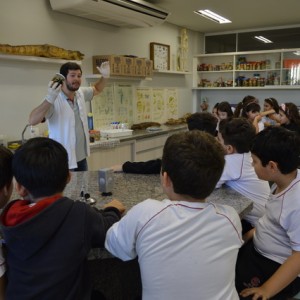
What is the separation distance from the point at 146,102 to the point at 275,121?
1974mm

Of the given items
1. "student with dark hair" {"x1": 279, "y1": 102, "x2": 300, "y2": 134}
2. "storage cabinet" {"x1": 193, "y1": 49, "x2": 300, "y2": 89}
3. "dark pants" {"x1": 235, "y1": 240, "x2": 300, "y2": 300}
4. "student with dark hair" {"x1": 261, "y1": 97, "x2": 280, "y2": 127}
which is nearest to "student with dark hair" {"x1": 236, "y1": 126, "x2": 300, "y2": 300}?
"dark pants" {"x1": 235, "y1": 240, "x2": 300, "y2": 300}

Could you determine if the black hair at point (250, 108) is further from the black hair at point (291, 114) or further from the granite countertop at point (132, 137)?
the granite countertop at point (132, 137)

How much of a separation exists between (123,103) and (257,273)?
3.73 meters

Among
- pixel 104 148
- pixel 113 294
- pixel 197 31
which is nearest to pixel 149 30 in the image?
pixel 197 31

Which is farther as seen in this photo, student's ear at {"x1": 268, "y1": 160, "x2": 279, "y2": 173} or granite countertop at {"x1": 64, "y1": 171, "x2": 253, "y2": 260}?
granite countertop at {"x1": 64, "y1": 171, "x2": 253, "y2": 260}

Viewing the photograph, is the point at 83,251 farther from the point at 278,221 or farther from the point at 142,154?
the point at 142,154

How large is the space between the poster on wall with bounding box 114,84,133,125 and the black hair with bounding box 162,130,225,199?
374 centimetres

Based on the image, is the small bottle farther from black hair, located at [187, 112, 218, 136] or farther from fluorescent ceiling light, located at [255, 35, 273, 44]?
fluorescent ceiling light, located at [255, 35, 273, 44]

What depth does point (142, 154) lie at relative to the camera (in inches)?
177

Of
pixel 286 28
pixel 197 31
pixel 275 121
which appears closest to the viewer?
pixel 275 121

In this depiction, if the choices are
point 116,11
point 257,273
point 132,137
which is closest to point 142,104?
point 132,137

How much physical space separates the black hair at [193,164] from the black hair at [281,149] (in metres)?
0.44

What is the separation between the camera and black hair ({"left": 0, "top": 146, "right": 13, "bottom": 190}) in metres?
1.05

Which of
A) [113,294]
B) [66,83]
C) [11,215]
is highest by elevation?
[66,83]
